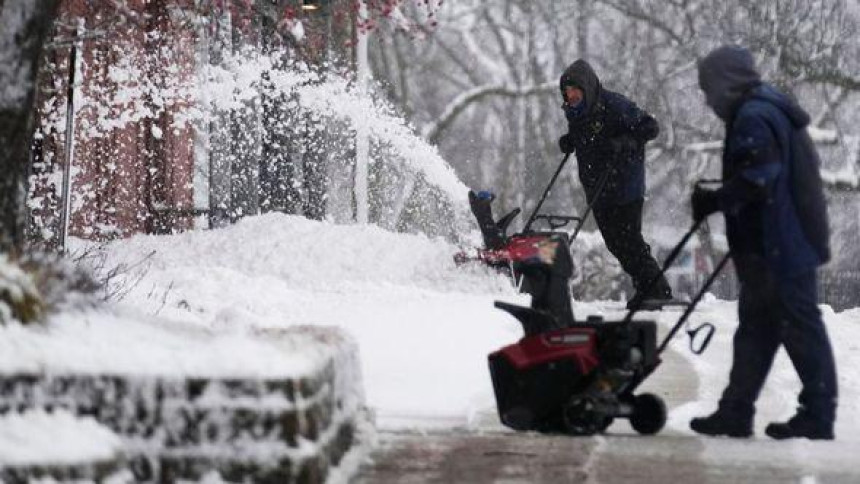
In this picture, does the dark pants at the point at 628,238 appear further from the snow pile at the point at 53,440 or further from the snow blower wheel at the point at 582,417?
the snow pile at the point at 53,440

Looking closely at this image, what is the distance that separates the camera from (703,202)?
26.2ft

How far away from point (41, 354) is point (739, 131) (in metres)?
3.23

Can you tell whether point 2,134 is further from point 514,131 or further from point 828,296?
point 514,131

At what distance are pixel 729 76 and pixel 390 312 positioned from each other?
680 centimetres

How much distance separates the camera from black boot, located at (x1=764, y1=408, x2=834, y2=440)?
8.06m

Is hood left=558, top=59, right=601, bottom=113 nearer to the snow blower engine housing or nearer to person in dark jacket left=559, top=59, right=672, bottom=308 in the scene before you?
person in dark jacket left=559, top=59, right=672, bottom=308

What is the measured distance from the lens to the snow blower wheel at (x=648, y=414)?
8.16 meters

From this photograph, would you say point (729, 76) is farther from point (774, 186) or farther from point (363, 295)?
point (363, 295)

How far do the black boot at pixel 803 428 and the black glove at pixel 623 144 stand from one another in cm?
479

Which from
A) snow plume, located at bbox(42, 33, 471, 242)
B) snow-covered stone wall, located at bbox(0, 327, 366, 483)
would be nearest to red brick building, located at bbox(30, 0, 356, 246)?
snow plume, located at bbox(42, 33, 471, 242)

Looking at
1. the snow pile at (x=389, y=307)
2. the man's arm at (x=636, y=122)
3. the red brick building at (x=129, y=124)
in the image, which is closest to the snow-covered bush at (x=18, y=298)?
the snow pile at (x=389, y=307)

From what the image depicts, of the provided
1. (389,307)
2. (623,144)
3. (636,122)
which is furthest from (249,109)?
(623,144)

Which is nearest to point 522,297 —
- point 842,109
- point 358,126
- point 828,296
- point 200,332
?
point 358,126

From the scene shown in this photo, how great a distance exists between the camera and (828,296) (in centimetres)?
4025
